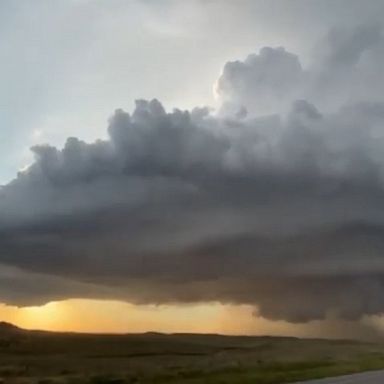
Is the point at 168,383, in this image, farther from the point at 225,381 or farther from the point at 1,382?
the point at 1,382

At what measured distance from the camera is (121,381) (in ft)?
156

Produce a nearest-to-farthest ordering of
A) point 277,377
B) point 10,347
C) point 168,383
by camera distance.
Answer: point 168,383
point 277,377
point 10,347

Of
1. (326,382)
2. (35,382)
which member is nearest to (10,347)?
(35,382)

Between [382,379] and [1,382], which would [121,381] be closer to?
[1,382]

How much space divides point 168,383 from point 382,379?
12.6m

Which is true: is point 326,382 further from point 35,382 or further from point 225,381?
point 35,382

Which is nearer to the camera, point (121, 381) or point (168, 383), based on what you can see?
point (168, 383)

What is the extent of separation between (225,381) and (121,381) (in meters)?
6.83

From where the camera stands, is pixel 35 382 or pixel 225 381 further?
pixel 35 382

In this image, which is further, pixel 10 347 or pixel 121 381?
pixel 10 347

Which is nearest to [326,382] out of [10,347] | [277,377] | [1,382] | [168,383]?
[277,377]

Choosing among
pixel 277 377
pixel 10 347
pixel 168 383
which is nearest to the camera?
pixel 168 383

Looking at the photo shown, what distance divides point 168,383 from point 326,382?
8218 millimetres

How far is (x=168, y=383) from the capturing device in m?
43.2
